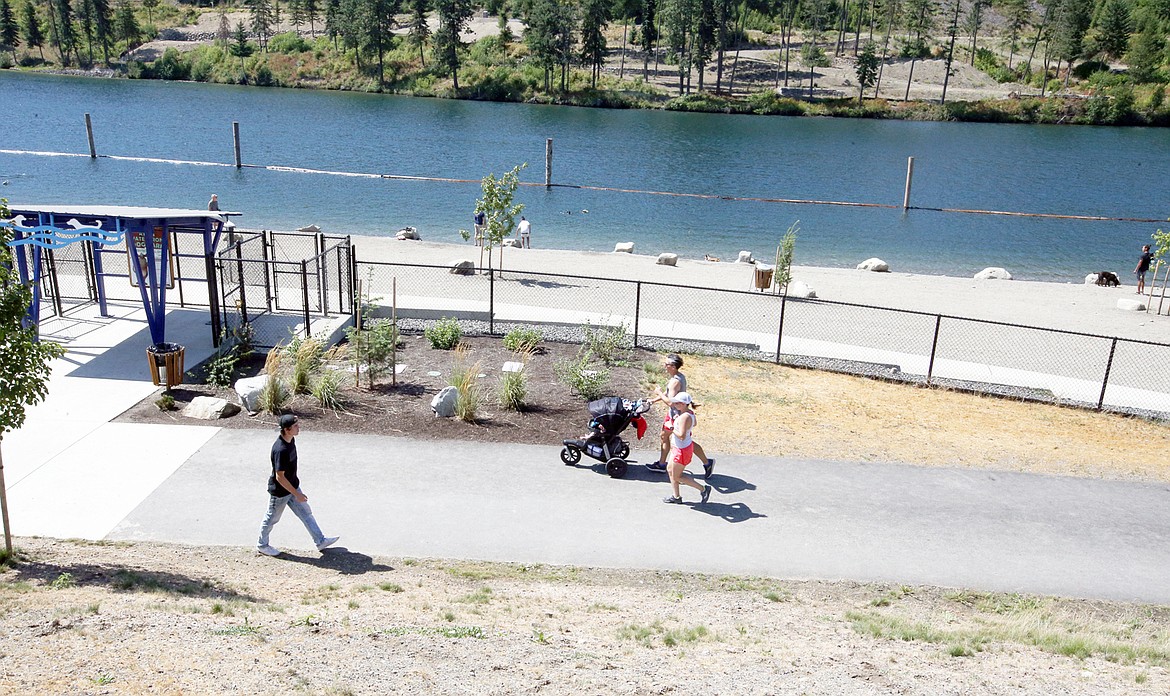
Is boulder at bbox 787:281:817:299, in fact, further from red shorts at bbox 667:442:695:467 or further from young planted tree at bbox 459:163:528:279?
red shorts at bbox 667:442:695:467

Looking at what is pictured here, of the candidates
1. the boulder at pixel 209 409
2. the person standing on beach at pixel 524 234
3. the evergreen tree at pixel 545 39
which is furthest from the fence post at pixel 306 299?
the evergreen tree at pixel 545 39

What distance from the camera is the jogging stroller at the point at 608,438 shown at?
12.1 meters

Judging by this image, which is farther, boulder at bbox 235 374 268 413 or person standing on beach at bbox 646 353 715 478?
boulder at bbox 235 374 268 413

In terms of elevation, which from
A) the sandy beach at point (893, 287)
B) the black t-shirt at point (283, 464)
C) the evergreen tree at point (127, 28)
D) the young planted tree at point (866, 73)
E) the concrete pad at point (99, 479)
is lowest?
the sandy beach at point (893, 287)

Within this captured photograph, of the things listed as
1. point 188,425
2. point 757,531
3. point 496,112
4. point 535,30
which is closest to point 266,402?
point 188,425

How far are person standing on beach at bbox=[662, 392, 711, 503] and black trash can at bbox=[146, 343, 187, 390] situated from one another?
327 inches

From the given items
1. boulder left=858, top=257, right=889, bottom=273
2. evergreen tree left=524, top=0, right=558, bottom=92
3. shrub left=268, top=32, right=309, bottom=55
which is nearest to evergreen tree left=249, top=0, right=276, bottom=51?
shrub left=268, top=32, right=309, bottom=55

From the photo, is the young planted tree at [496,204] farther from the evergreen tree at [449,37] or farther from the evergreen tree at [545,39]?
the evergreen tree at [449,37]

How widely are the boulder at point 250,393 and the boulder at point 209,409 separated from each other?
0.58ft

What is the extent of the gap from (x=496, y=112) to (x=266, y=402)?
257 feet

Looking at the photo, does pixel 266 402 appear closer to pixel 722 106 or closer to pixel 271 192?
pixel 271 192

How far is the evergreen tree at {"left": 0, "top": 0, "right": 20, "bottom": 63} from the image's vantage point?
12344 centimetres

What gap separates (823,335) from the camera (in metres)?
19.9

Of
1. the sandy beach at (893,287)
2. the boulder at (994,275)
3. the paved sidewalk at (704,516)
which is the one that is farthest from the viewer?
the boulder at (994,275)
